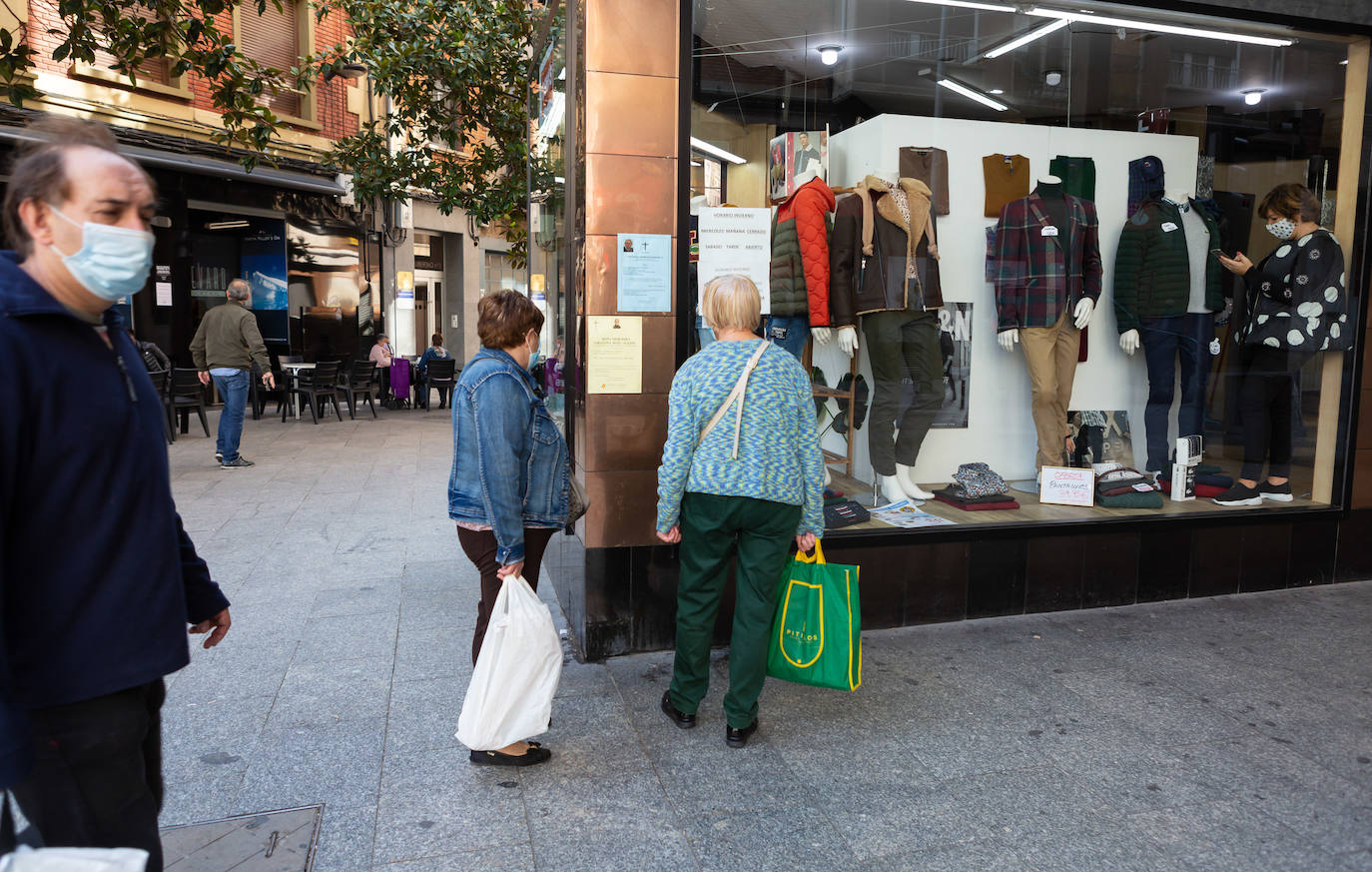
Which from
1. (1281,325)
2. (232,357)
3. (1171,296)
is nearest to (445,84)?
(232,357)

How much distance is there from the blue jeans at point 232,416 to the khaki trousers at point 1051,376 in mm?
7558

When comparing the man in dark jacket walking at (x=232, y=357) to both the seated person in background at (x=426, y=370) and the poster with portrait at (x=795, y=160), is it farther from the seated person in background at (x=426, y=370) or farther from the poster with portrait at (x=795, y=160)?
the poster with portrait at (x=795, y=160)

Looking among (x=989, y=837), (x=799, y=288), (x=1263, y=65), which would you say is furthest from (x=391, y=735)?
(x=1263, y=65)

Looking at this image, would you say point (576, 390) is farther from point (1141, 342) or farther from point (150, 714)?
point (1141, 342)

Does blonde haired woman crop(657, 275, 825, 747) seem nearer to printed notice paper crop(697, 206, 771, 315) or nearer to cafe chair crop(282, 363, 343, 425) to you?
printed notice paper crop(697, 206, 771, 315)

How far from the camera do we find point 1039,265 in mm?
5859


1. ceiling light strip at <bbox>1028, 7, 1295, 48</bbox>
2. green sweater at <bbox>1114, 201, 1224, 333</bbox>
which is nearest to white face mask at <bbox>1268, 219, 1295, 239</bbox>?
green sweater at <bbox>1114, 201, 1224, 333</bbox>

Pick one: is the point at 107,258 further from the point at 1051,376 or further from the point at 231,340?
the point at 231,340

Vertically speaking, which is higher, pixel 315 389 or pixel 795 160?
pixel 795 160

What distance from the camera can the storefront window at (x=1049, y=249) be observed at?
17.1ft

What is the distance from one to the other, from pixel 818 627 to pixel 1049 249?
349 cm

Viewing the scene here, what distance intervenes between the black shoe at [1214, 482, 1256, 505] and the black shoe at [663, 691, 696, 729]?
395cm

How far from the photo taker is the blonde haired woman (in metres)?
3.36

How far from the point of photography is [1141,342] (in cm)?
631
